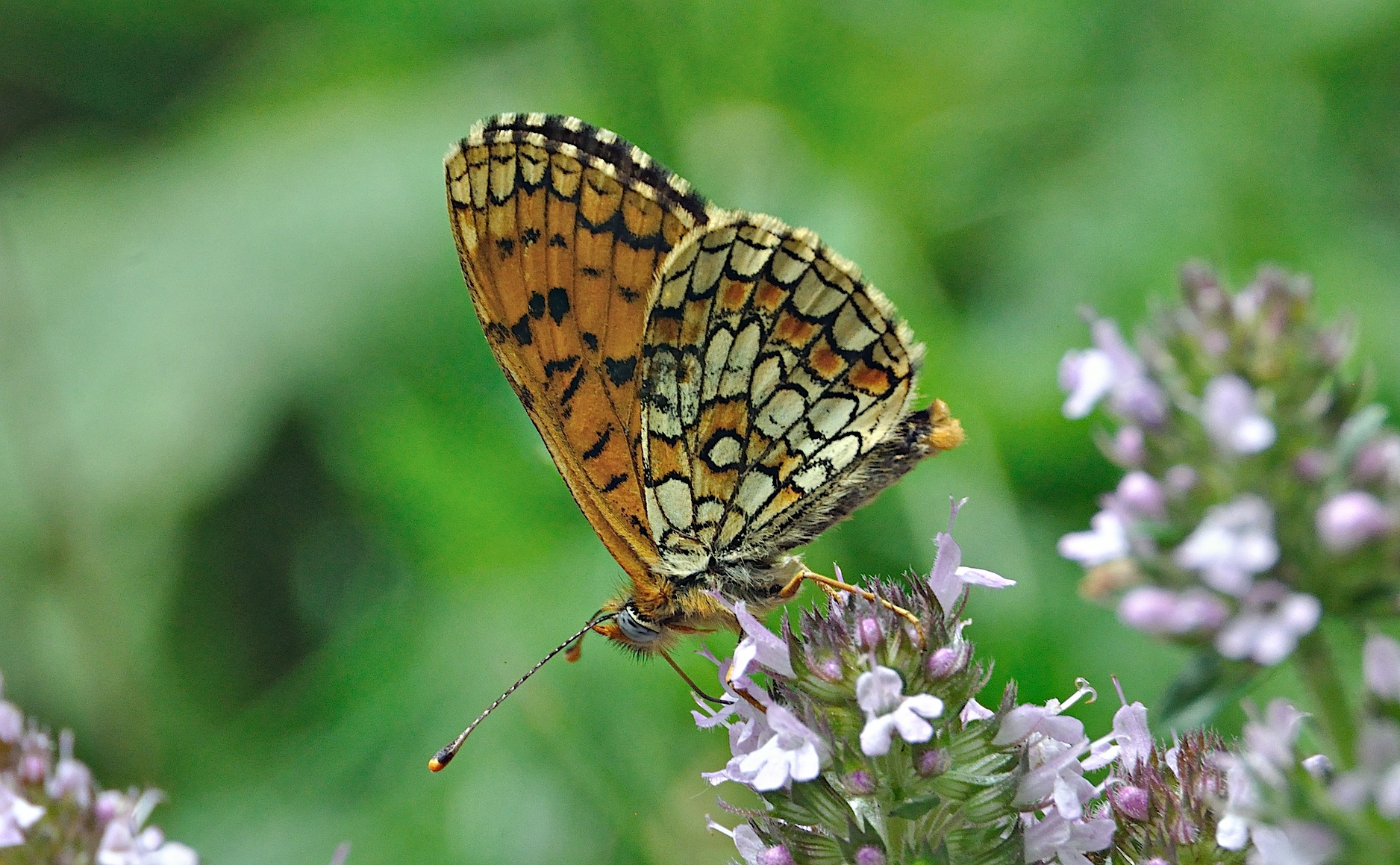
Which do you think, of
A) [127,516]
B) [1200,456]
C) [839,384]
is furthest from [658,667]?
[1200,456]

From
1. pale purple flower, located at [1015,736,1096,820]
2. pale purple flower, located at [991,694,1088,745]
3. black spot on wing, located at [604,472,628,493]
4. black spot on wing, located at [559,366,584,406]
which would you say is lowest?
pale purple flower, located at [1015,736,1096,820]

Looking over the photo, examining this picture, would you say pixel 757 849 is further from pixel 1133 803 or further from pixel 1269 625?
pixel 1269 625

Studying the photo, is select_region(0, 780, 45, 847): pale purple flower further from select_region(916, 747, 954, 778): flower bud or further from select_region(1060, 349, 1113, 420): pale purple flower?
select_region(1060, 349, 1113, 420): pale purple flower

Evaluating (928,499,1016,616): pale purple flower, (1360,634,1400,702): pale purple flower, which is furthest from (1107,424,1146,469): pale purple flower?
(928,499,1016,616): pale purple flower

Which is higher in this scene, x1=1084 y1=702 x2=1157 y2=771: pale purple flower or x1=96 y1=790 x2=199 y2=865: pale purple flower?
x1=96 y1=790 x2=199 y2=865: pale purple flower

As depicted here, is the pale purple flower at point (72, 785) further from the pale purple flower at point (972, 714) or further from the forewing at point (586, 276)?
the pale purple flower at point (972, 714)

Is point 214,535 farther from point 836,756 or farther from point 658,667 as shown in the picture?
point 836,756

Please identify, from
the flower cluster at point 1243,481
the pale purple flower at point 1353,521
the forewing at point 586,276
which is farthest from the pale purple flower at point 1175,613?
the forewing at point 586,276
